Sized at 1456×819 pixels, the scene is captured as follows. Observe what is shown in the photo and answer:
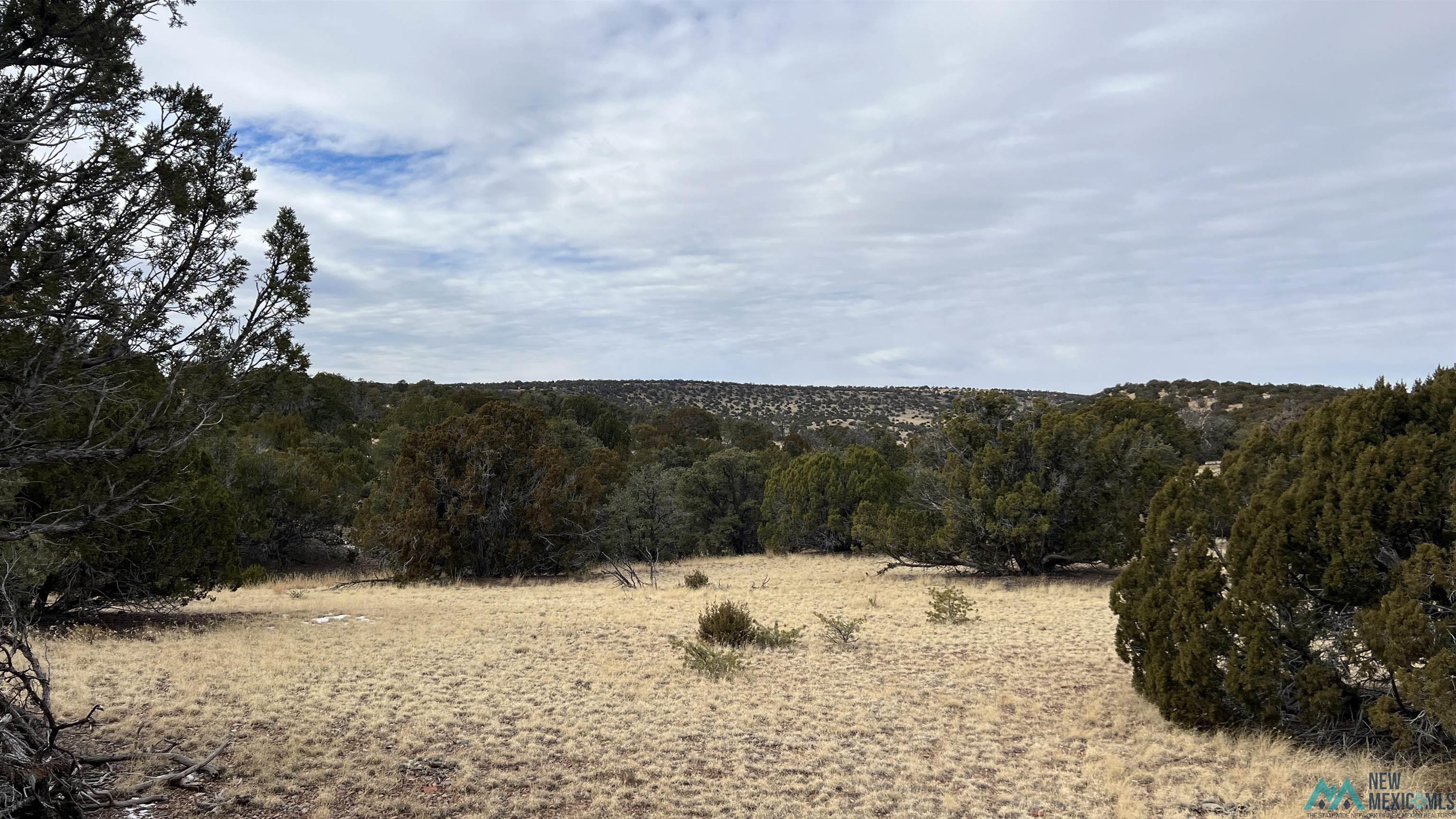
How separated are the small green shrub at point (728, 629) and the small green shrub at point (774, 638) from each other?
7cm

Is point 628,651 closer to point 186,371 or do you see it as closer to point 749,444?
point 186,371

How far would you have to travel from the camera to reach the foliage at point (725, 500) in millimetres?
30266

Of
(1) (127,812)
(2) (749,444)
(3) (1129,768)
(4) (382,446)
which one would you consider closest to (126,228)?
(1) (127,812)

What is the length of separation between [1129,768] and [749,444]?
39.1m

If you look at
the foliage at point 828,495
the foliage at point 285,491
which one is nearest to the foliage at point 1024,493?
the foliage at point 828,495

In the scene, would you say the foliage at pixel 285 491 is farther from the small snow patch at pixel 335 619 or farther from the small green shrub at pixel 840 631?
the small green shrub at pixel 840 631

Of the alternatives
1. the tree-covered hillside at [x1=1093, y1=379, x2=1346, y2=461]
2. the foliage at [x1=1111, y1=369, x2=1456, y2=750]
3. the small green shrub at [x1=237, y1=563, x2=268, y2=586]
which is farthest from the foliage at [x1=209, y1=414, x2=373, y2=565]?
the tree-covered hillside at [x1=1093, y1=379, x2=1346, y2=461]

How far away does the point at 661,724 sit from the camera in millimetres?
7535

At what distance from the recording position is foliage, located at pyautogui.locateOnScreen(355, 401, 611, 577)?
68.1 feet

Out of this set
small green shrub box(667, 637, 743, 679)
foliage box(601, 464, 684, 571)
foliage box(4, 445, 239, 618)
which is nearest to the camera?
small green shrub box(667, 637, 743, 679)

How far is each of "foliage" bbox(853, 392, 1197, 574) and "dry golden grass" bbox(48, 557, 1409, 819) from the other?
177 inches

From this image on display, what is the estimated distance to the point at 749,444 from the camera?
45344mm

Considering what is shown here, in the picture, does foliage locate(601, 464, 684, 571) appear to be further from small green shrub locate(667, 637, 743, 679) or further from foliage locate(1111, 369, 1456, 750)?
foliage locate(1111, 369, 1456, 750)

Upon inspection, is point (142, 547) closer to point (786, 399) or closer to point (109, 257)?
point (109, 257)
